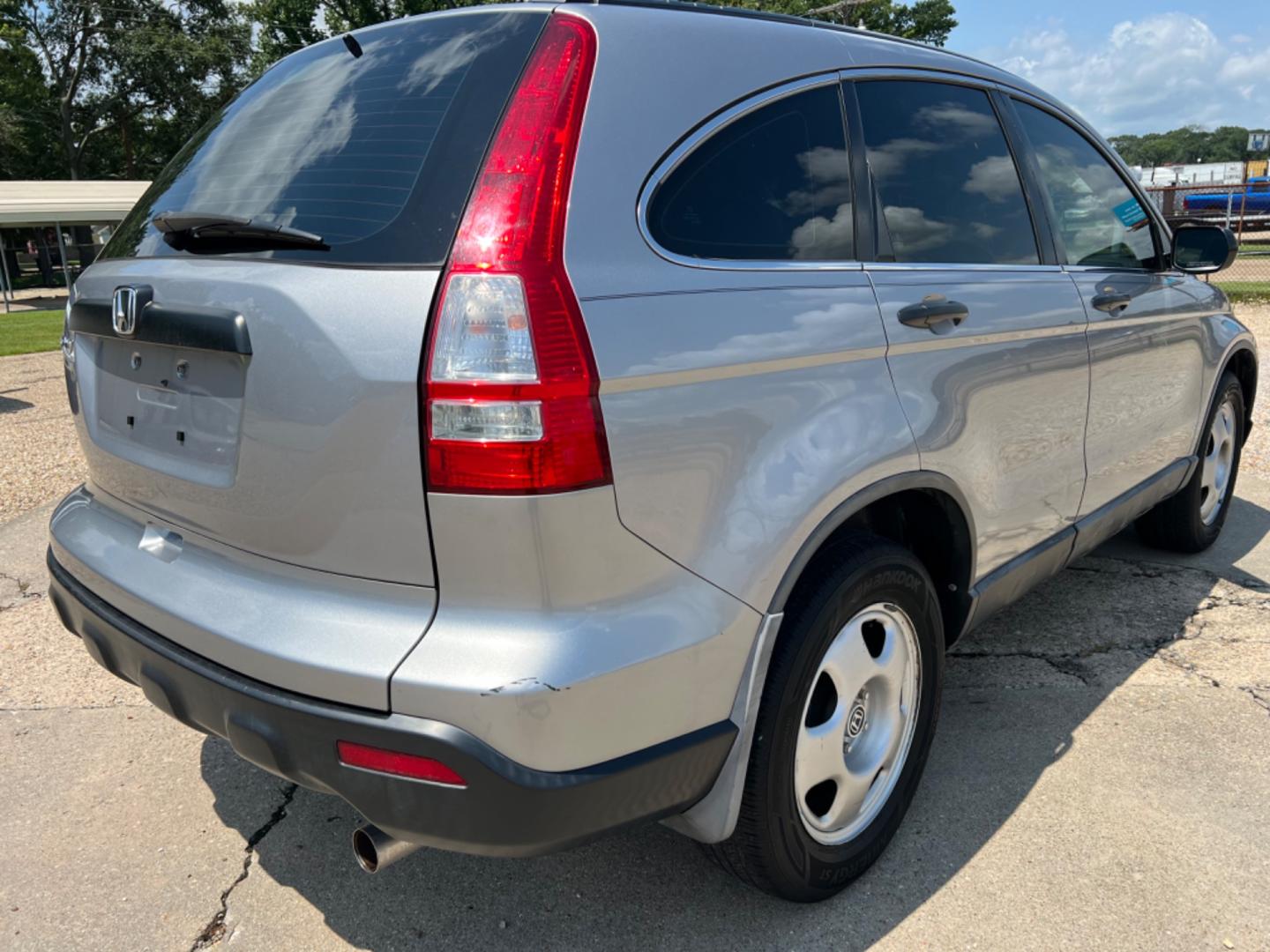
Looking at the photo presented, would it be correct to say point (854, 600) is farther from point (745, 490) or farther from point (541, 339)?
point (541, 339)

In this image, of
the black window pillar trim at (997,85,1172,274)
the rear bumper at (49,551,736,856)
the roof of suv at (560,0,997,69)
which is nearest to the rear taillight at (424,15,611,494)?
the rear bumper at (49,551,736,856)

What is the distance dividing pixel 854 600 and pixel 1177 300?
96.2 inches

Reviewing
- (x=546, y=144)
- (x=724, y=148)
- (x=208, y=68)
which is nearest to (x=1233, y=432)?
(x=724, y=148)

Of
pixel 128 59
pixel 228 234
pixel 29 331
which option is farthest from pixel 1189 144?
pixel 228 234

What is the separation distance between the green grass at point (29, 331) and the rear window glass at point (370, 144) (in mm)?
10859

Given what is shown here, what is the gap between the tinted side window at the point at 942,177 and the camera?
245 centimetres

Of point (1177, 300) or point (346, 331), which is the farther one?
point (1177, 300)

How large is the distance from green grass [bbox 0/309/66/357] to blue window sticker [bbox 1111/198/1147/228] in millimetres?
11571

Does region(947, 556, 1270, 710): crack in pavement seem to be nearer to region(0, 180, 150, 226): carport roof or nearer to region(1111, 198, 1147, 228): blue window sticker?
region(1111, 198, 1147, 228): blue window sticker

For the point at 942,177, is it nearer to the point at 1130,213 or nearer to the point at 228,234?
the point at 1130,213

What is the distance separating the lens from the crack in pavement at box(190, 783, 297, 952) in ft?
7.36

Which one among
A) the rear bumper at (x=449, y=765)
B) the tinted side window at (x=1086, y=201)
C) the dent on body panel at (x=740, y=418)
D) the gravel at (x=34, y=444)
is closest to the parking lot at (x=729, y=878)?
the rear bumper at (x=449, y=765)

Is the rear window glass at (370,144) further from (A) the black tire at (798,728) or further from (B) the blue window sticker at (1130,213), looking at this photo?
(B) the blue window sticker at (1130,213)

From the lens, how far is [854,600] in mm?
2162
